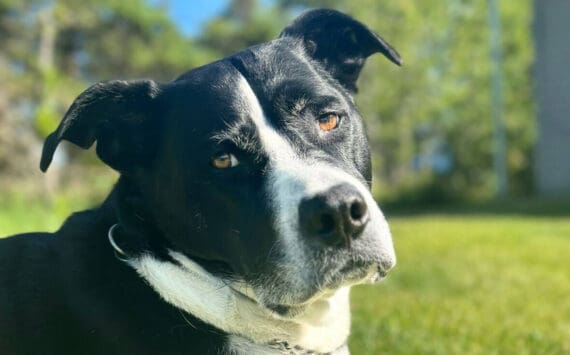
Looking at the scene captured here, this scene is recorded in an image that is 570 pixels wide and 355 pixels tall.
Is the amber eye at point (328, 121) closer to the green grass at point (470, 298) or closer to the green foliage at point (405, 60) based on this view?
the green grass at point (470, 298)

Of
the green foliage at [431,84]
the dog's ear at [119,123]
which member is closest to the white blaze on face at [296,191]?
the dog's ear at [119,123]

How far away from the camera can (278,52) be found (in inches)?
99.9

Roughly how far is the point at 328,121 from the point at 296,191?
46 centimetres

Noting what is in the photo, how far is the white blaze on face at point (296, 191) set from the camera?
6.37 feet

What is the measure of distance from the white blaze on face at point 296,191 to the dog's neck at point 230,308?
0.27m

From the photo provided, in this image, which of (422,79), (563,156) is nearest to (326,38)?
(563,156)

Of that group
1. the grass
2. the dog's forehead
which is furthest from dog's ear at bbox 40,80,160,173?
the grass

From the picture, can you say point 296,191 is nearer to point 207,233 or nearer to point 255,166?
point 255,166

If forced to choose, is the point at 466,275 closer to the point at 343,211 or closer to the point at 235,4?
the point at 343,211

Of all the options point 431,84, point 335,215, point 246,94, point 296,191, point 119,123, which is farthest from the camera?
point 431,84

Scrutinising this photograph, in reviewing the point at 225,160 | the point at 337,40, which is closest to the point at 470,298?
the point at 337,40

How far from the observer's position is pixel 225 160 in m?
2.18

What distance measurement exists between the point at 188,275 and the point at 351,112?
33.3 inches

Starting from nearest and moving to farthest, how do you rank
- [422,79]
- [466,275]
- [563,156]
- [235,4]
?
[466,275] < [563,156] < [422,79] < [235,4]
